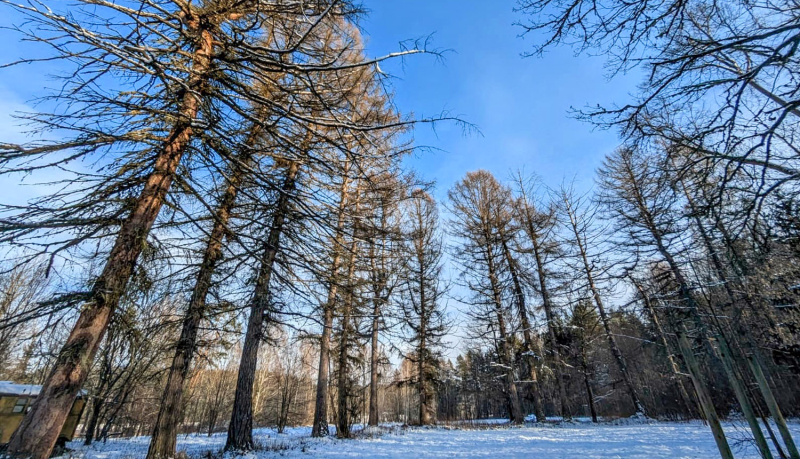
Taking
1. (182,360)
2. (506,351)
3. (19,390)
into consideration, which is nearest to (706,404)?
(182,360)

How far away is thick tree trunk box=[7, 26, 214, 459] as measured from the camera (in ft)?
6.32

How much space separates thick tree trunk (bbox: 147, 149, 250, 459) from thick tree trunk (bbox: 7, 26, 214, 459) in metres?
1.42

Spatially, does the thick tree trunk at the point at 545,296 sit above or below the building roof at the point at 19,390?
above

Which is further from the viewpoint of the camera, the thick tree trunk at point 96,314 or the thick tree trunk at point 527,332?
the thick tree trunk at point 527,332

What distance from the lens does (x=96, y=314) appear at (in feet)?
7.34

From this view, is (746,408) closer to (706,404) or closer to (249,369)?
(706,404)

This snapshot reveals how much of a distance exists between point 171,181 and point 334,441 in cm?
742

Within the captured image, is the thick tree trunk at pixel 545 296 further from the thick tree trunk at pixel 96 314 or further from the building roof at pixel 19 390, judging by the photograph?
the building roof at pixel 19 390

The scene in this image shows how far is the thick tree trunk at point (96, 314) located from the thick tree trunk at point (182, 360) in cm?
142

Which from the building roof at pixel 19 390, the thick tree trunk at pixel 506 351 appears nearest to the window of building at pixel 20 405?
the building roof at pixel 19 390

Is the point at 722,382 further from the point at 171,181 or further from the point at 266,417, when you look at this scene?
the point at 266,417

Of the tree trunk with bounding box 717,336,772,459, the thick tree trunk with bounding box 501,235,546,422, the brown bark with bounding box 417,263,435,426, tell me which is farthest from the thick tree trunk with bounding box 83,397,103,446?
the tree trunk with bounding box 717,336,772,459

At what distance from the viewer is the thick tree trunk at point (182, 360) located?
4402mm

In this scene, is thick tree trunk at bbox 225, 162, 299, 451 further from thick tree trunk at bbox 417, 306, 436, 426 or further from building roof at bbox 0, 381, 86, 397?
thick tree trunk at bbox 417, 306, 436, 426
